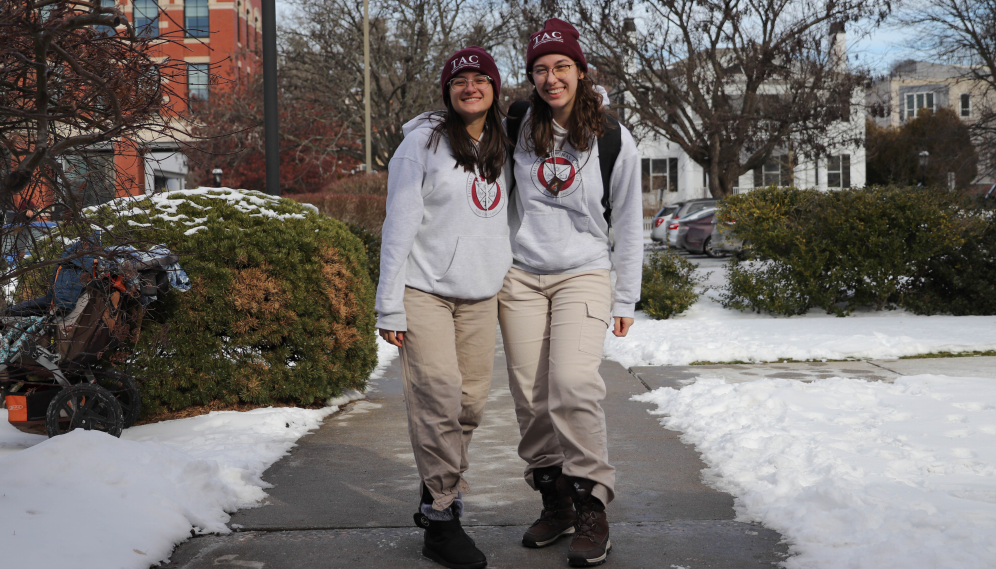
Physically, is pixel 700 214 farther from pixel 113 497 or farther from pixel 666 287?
pixel 113 497

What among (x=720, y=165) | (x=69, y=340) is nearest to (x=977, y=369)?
(x=69, y=340)

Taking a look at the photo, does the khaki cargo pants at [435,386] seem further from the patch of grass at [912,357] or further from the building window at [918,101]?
the building window at [918,101]

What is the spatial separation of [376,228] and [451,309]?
11.7 m

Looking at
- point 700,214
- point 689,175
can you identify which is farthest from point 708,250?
point 689,175

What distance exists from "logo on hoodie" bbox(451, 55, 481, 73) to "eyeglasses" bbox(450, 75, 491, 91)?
0.04 m

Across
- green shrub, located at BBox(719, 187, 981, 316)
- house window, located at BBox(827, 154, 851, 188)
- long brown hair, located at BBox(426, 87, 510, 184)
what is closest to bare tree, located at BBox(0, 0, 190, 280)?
long brown hair, located at BBox(426, 87, 510, 184)

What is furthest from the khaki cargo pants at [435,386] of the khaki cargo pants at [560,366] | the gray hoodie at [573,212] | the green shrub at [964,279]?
the green shrub at [964,279]

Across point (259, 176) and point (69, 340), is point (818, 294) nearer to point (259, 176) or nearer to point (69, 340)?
point (69, 340)

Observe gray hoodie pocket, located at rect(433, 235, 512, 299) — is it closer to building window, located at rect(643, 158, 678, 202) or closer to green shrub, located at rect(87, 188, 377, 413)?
green shrub, located at rect(87, 188, 377, 413)

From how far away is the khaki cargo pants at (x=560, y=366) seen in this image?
3.48 metres

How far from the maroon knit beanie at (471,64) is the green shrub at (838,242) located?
7.90 m

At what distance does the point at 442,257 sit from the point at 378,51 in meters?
25.3

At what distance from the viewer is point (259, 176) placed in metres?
38.0

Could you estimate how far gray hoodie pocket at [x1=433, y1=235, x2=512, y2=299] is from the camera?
3523 mm
